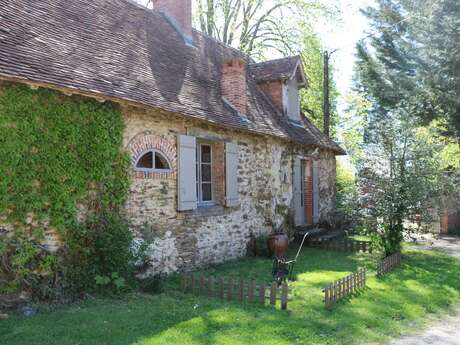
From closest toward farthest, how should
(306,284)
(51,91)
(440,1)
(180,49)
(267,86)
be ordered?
(51,91) → (306,284) → (180,49) → (267,86) → (440,1)

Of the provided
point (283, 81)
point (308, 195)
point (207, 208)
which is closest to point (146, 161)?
point (207, 208)

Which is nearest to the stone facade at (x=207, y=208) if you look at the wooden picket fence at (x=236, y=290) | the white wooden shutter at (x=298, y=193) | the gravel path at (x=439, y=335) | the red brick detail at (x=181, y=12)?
the white wooden shutter at (x=298, y=193)

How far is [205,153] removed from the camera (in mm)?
10094

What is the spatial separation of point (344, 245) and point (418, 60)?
904 centimetres

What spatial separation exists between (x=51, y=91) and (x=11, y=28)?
1.25 metres

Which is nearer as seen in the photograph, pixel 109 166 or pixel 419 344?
pixel 419 344

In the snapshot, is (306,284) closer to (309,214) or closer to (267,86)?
(309,214)

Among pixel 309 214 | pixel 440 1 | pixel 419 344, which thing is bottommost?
pixel 419 344

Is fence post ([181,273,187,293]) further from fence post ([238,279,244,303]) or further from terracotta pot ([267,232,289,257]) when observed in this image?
terracotta pot ([267,232,289,257])

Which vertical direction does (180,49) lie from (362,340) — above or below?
above

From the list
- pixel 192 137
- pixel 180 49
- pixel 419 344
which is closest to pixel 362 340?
pixel 419 344

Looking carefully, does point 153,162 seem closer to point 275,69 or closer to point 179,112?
point 179,112

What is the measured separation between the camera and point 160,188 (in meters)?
8.13

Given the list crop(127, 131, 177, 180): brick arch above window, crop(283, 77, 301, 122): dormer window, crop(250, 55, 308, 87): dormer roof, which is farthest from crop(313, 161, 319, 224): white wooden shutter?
crop(127, 131, 177, 180): brick arch above window
